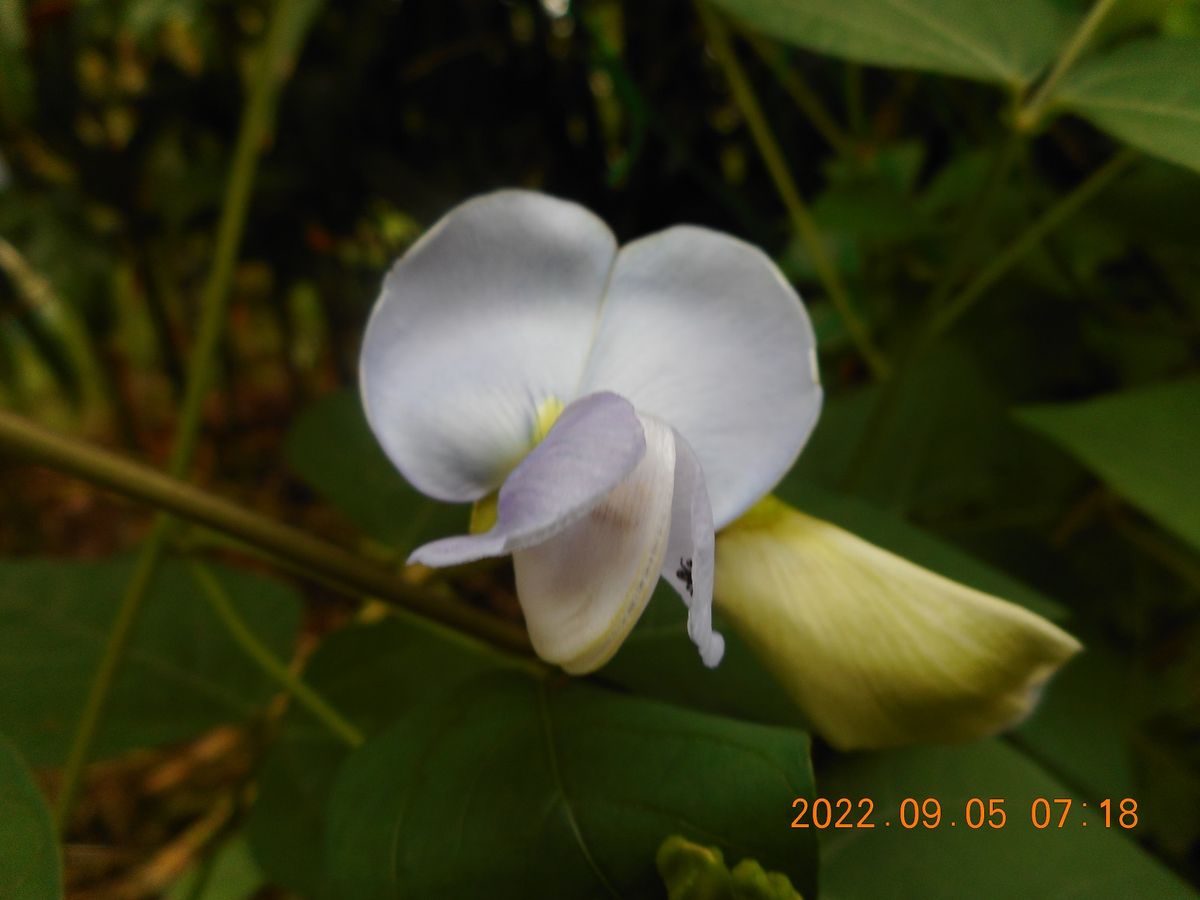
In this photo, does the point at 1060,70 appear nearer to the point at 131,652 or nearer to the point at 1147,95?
the point at 1147,95

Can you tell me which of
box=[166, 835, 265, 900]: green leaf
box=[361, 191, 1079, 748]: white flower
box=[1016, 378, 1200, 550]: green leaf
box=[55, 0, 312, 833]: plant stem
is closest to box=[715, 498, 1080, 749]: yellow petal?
box=[361, 191, 1079, 748]: white flower

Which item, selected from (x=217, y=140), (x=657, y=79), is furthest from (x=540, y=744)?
(x=217, y=140)

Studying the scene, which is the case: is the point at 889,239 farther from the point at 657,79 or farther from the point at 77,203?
the point at 77,203

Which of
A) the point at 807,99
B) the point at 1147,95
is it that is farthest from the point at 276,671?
the point at 807,99

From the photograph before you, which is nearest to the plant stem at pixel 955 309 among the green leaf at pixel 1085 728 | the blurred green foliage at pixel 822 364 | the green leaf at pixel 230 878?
the blurred green foliage at pixel 822 364

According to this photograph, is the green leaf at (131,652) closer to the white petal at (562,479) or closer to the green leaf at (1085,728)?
the white petal at (562,479)

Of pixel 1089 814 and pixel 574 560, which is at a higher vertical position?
pixel 574 560
